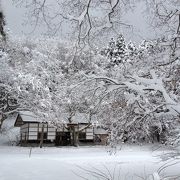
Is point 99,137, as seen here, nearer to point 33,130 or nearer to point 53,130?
point 53,130

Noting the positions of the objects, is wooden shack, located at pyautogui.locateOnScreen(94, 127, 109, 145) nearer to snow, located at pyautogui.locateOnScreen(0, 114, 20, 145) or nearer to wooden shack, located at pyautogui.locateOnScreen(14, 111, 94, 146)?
wooden shack, located at pyautogui.locateOnScreen(14, 111, 94, 146)

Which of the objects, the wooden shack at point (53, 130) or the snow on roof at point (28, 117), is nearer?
the snow on roof at point (28, 117)

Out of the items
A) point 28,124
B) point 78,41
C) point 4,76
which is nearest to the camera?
point 78,41

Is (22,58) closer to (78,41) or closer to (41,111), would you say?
(41,111)

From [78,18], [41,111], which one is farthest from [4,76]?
[78,18]

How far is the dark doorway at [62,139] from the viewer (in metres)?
37.3

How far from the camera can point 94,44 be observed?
27.0 feet

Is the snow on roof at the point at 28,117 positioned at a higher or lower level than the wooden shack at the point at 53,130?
higher

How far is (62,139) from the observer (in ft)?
125

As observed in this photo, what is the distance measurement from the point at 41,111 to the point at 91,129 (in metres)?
9.75

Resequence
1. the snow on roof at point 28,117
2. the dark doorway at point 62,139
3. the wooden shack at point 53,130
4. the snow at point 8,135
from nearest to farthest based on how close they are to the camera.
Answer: the snow on roof at point 28,117
the wooden shack at point 53,130
the dark doorway at point 62,139
the snow at point 8,135

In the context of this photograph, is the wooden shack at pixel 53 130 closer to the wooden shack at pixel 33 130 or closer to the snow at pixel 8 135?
the wooden shack at pixel 33 130

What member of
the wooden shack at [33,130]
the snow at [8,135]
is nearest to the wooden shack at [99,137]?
the wooden shack at [33,130]

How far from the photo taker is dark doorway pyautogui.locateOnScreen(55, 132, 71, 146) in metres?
37.3
